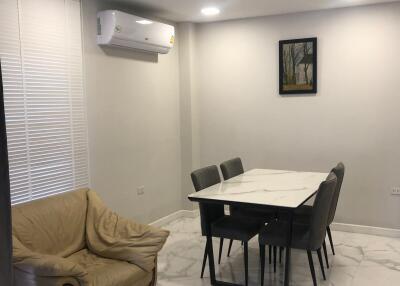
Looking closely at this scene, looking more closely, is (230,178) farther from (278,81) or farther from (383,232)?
(383,232)

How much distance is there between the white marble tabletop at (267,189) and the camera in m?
2.93

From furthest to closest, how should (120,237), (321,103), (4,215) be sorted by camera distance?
(321,103) → (120,237) → (4,215)

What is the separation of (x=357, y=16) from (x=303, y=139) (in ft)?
4.66

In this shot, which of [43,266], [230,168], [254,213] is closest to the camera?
[43,266]

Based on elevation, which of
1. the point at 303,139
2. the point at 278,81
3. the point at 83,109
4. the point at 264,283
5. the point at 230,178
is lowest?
the point at 264,283

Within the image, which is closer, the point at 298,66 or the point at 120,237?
the point at 120,237

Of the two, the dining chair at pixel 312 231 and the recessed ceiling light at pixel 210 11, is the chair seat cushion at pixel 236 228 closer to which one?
the dining chair at pixel 312 231

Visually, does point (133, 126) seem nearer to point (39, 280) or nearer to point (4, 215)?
point (39, 280)

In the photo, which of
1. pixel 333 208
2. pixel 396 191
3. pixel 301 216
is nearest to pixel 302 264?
pixel 301 216

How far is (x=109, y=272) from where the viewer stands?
2562 mm

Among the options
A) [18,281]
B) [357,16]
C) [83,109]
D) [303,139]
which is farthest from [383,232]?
[18,281]

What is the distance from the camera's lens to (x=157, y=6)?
4102mm

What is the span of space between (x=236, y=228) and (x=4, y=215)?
276cm

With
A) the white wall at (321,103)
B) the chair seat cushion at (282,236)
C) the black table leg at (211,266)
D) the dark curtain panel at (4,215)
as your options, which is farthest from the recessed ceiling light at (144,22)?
the dark curtain panel at (4,215)
